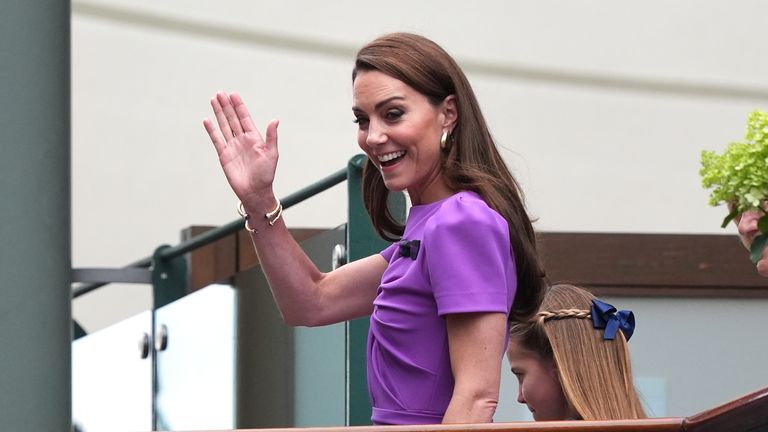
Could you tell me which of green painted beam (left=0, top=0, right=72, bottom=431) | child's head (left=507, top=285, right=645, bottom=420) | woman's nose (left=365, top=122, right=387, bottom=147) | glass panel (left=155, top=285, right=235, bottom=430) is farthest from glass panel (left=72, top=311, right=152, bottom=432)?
green painted beam (left=0, top=0, right=72, bottom=431)

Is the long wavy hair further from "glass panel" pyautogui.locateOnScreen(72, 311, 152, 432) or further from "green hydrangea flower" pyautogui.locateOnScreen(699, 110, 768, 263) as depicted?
"glass panel" pyautogui.locateOnScreen(72, 311, 152, 432)

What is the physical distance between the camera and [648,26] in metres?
4.55

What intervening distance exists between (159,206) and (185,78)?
0.36 metres

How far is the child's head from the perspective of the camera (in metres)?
2.61

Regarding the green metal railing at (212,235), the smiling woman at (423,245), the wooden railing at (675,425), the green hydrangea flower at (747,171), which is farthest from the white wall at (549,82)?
the wooden railing at (675,425)

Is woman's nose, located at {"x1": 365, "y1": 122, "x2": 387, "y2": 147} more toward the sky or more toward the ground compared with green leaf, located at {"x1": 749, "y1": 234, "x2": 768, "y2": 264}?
more toward the sky

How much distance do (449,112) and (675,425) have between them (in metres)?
0.65

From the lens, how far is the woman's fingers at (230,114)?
7.75 ft

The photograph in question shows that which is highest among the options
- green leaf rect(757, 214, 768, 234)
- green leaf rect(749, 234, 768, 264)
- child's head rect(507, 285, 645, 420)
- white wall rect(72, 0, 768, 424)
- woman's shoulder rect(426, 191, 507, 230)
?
white wall rect(72, 0, 768, 424)

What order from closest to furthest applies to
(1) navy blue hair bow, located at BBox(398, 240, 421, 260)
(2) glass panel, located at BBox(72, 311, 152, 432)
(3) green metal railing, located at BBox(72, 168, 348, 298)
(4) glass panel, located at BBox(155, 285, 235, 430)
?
1. (1) navy blue hair bow, located at BBox(398, 240, 421, 260)
2. (3) green metal railing, located at BBox(72, 168, 348, 298)
3. (4) glass panel, located at BBox(155, 285, 235, 430)
4. (2) glass panel, located at BBox(72, 311, 152, 432)

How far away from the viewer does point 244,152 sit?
2348mm

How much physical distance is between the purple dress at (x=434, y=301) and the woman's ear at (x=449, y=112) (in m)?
0.13

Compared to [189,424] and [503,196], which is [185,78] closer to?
[189,424]

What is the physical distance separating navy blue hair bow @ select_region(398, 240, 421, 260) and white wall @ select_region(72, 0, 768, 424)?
7.05ft
